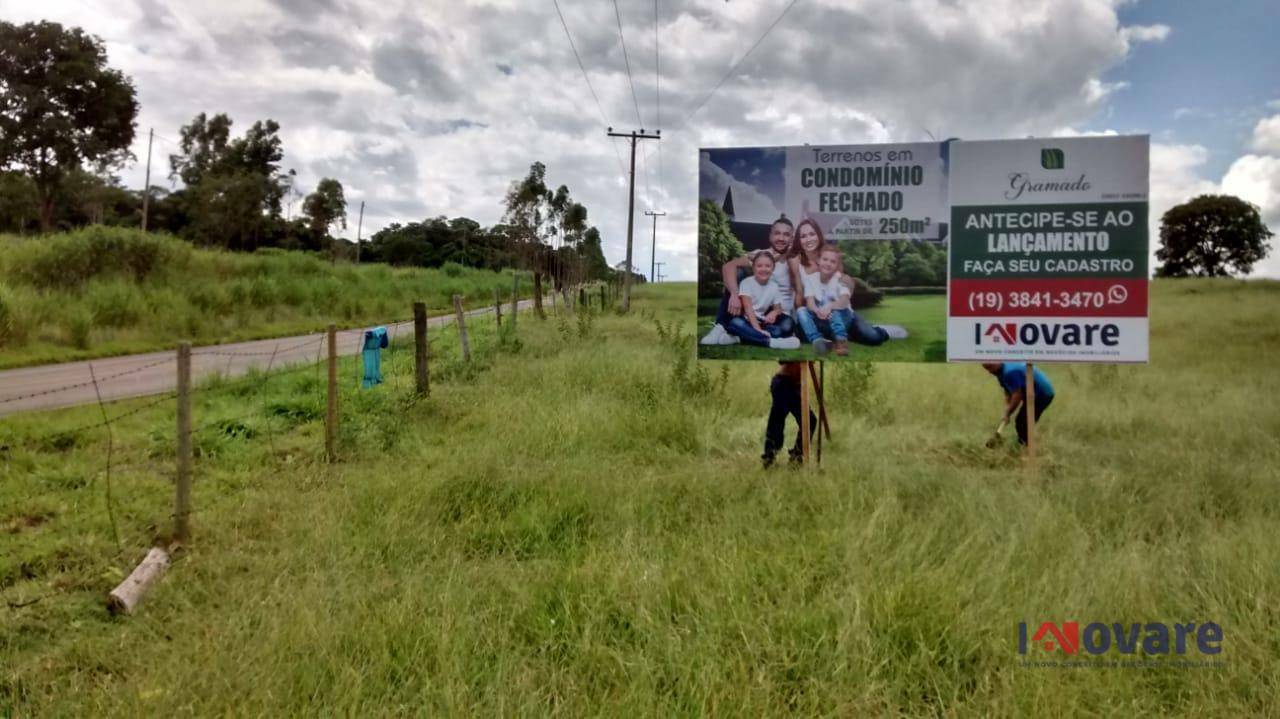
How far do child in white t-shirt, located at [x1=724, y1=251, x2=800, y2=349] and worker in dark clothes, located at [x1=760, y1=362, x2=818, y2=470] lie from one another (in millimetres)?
286

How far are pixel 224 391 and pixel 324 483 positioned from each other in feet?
15.7

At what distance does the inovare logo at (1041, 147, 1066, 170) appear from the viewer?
5.71 metres

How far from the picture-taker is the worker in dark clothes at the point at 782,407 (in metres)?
6.03

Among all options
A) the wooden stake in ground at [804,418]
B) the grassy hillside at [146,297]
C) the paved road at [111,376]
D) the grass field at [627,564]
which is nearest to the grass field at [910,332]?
the wooden stake in ground at [804,418]

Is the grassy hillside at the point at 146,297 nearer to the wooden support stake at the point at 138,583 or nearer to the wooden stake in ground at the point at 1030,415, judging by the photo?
the wooden support stake at the point at 138,583

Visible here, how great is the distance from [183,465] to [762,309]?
441cm

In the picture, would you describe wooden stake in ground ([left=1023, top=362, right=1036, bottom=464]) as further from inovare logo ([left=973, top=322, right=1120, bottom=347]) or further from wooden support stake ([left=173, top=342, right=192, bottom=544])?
wooden support stake ([left=173, top=342, right=192, bottom=544])

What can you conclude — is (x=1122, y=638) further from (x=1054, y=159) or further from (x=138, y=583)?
(x=138, y=583)

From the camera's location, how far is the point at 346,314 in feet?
81.8

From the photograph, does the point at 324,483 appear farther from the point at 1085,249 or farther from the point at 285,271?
the point at 285,271

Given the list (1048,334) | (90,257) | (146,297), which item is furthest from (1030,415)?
(90,257)

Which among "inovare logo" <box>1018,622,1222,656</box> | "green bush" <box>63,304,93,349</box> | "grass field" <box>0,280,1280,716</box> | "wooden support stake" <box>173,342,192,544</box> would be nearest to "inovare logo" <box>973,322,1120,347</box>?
"grass field" <box>0,280,1280,716</box>

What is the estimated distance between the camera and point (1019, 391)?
6684mm

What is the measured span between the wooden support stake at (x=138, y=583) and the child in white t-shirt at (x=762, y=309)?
4414mm
